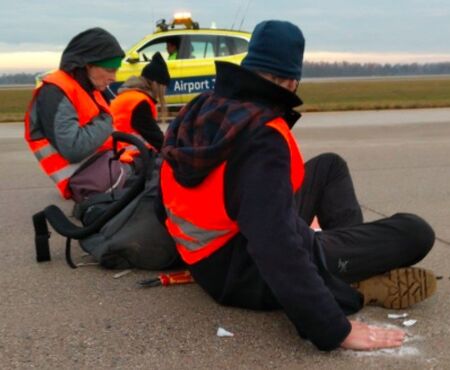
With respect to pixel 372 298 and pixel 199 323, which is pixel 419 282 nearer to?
pixel 372 298

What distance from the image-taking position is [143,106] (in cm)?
560

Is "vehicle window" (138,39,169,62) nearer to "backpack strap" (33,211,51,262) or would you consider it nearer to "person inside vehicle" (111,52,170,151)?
"person inside vehicle" (111,52,170,151)

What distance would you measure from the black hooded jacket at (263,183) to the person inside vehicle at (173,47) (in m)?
12.3

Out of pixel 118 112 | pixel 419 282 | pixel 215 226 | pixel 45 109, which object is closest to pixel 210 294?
pixel 215 226

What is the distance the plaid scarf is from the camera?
255 centimetres

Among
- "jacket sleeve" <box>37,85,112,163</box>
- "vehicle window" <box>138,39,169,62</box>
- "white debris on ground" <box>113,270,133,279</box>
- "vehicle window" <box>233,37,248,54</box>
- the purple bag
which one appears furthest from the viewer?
"vehicle window" <box>233,37,248,54</box>

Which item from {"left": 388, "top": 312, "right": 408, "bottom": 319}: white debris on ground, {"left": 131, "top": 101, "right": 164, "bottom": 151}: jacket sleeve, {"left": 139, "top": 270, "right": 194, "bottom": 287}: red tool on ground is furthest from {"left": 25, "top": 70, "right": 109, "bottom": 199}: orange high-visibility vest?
{"left": 388, "top": 312, "right": 408, "bottom": 319}: white debris on ground

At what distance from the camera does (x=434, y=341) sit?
2799 mm

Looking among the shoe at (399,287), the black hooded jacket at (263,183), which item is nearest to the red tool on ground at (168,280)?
the black hooded jacket at (263,183)

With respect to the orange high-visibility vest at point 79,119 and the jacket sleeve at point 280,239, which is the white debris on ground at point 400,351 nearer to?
the jacket sleeve at point 280,239

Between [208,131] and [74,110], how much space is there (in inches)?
81.4

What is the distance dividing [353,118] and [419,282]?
11299 millimetres

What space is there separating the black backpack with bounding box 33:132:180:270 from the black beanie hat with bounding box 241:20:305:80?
3.94 ft

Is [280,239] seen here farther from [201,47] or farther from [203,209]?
[201,47]
